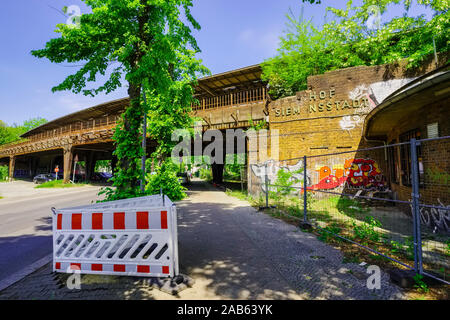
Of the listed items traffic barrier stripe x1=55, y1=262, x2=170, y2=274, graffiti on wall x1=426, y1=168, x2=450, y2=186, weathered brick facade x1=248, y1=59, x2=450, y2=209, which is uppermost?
weathered brick facade x1=248, y1=59, x2=450, y2=209

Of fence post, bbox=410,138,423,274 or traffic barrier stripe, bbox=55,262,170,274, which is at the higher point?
fence post, bbox=410,138,423,274

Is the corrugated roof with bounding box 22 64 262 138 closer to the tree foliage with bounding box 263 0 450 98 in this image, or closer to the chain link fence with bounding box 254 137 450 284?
the tree foliage with bounding box 263 0 450 98

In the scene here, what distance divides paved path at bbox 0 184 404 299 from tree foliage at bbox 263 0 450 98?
1185cm

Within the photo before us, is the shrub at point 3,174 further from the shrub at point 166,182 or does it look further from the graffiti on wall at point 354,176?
the graffiti on wall at point 354,176

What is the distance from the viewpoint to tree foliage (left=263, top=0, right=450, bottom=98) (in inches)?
490

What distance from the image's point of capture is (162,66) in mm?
5918

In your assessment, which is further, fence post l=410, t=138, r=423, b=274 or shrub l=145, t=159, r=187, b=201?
shrub l=145, t=159, r=187, b=201

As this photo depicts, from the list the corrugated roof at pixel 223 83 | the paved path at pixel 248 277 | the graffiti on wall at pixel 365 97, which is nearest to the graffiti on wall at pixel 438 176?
the paved path at pixel 248 277

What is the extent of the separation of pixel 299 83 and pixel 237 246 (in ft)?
41.6

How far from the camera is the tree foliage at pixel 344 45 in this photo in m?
12.5

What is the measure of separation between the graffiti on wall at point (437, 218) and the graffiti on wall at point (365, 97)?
6.44 metres

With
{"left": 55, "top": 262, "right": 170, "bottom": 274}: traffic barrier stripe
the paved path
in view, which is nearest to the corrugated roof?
{"left": 55, "top": 262, "right": 170, "bottom": 274}: traffic barrier stripe

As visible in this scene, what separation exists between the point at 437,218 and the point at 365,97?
785 cm
